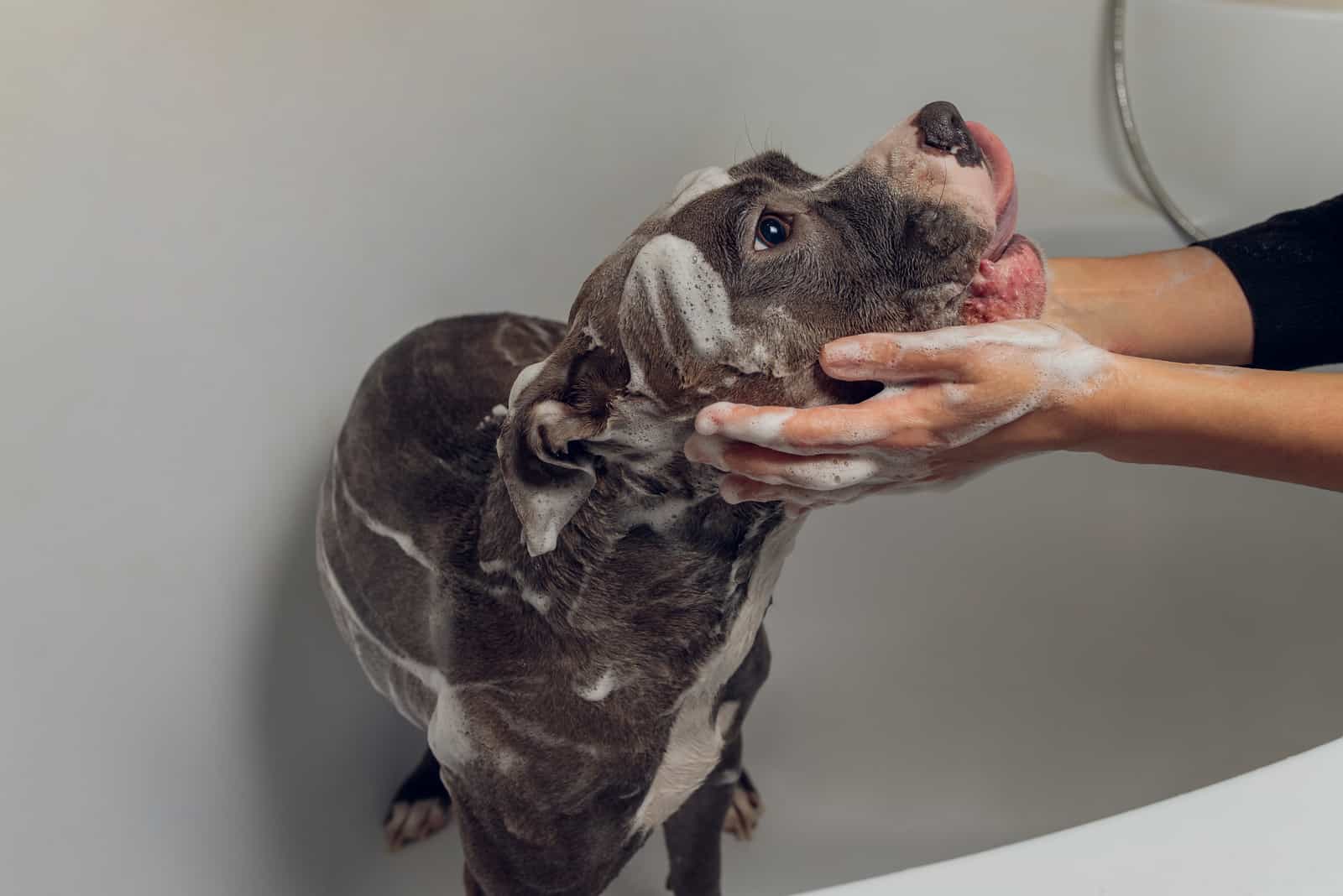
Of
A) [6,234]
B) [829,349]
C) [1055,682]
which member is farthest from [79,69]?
[1055,682]

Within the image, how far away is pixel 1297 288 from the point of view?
4.94 ft

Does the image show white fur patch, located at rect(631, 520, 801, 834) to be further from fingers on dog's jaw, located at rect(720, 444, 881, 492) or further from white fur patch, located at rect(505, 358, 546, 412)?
white fur patch, located at rect(505, 358, 546, 412)

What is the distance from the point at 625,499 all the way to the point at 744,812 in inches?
38.6

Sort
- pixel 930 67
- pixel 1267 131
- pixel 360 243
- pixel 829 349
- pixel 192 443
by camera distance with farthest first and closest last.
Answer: pixel 930 67 → pixel 1267 131 → pixel 360 243 → pixel 192 443 → pixel 829 349

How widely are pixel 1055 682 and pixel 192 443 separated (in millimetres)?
1522

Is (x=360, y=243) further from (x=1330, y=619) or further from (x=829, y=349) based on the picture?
(x=1330, y=619)

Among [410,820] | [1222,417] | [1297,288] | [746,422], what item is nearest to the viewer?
[746,422]

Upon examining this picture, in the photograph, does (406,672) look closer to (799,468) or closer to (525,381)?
(525,381)

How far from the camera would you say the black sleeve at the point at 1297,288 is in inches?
58.9

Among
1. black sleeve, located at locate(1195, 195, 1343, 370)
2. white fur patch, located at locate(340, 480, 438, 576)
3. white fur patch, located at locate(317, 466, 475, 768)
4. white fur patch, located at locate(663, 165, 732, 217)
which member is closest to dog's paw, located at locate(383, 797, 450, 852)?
white fur patch, located at locate(317, 466, 475, 768)

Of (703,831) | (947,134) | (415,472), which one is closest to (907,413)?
(947,134)

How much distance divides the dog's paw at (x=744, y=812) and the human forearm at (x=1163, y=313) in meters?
0.98

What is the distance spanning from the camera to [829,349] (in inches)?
38.0

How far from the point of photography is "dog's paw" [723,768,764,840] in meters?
1.85
